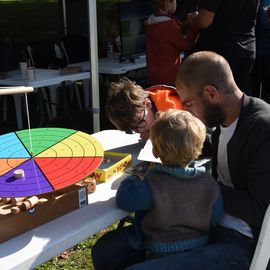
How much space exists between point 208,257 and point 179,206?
19 centimetres

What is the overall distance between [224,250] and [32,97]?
5066 mm

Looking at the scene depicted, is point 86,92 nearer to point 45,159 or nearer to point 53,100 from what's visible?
point 53,100

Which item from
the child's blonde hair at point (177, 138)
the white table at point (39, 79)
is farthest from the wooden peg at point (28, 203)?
the white table at point (39, 79)

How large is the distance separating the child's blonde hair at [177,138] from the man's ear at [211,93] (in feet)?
0.42

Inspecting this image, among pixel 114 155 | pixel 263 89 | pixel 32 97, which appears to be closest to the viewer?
pixel 114 155

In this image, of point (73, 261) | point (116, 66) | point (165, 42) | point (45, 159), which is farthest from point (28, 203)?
point (116, 66)

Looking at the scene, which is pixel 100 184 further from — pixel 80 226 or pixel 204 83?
pixel 204 83

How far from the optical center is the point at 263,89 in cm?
475

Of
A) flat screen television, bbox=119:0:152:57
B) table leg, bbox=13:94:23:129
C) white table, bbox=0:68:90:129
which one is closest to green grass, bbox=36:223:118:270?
white table, bbox=0:68:90:129

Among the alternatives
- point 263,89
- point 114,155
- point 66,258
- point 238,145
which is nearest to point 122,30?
point 263,89

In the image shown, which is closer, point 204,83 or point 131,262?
point 204,83

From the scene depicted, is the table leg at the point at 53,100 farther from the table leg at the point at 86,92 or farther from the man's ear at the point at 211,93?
the man's ear at the point at 211,93

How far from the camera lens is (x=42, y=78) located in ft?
14.4

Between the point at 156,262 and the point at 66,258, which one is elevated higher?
the point at 156,262
